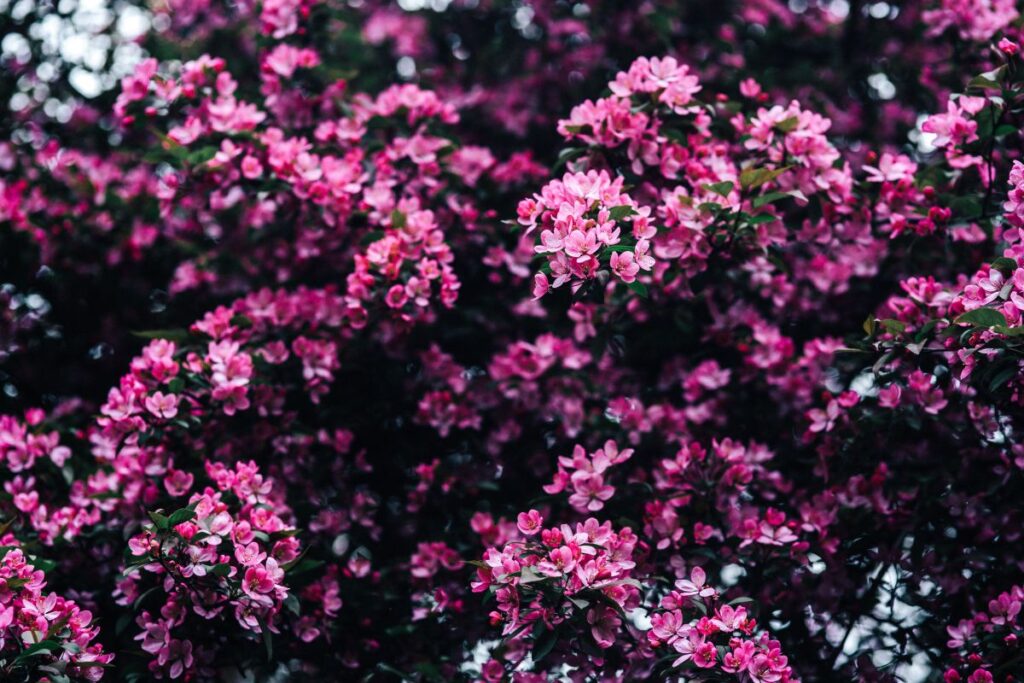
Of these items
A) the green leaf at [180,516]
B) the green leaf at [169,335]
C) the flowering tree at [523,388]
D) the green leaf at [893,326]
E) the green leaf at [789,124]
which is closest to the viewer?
the green leaf at [180,516]

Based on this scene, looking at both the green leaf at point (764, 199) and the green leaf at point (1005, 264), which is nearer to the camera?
the green leaf at point (1005, 264)

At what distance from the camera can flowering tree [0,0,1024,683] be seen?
2691 mm

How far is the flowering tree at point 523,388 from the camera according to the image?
2.69 meters

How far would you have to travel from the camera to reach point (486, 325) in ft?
12.6

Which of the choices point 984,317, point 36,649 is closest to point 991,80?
point 984,317

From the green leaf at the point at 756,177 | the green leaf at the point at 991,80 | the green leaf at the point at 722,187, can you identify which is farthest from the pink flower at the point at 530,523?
the green leaf at the point at 991,80

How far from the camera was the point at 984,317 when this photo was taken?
2465mm

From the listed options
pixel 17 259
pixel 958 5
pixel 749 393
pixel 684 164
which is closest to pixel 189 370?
pixel 17 259

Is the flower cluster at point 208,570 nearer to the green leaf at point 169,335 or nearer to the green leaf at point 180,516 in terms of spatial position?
the green leaf at point 180,516

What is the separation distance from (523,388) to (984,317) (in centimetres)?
166

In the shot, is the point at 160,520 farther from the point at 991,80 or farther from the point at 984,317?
the point at 991,80

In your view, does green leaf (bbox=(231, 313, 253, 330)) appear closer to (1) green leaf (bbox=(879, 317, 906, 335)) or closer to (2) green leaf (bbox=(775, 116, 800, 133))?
(2) green leaf (bbox=(775, 116, 800, 133))

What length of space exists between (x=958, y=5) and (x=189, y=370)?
10.7 ft

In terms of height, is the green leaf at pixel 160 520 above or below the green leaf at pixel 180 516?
below
